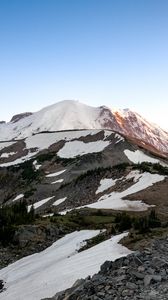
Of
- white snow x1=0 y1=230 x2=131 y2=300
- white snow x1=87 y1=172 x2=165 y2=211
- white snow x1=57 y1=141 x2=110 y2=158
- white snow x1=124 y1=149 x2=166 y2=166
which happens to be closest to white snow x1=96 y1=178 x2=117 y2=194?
white snow x1=87 y1=172 x2=165 y2=211

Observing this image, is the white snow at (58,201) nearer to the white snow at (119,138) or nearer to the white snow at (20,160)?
the white snow at (119,138)

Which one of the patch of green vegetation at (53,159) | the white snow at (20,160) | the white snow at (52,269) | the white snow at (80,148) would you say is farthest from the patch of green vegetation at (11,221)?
the white snow at (20,160)

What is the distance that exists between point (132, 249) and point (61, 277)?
4613 millimetres

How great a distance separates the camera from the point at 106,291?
17922mm

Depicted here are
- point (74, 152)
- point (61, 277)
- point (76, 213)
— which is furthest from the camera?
point (74, 152)

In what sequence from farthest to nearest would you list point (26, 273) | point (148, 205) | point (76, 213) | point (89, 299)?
point (148, 205) → point (76, 213) → point (26, 273) → point (89, 299)

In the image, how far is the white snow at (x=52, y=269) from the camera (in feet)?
88.4

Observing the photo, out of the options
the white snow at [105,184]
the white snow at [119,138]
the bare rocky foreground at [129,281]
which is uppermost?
the bare rocky foreground at [129,281]

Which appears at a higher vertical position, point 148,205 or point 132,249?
point 132,249

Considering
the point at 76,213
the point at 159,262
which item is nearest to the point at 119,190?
the point at 76,213

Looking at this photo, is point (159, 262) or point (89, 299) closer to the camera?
point (89, 299)

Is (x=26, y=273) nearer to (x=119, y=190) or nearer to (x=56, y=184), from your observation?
(x=119, y=190)

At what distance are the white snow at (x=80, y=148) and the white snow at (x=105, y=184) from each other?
5707 cm

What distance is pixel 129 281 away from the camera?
18641 millimetres
